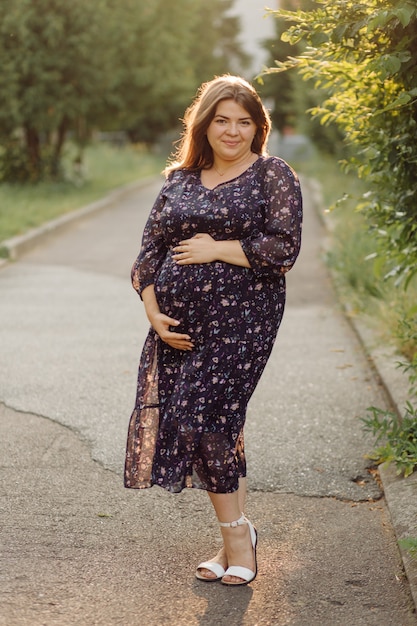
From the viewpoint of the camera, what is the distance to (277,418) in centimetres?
595

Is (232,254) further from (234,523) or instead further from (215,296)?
(234,523)

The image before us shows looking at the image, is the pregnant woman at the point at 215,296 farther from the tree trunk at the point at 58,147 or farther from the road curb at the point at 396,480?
the tree trunk at the point at 58,147

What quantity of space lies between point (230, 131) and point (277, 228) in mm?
398

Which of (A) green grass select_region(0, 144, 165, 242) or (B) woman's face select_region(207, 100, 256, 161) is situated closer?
(B) woman's face select_region(207, 100, 256, 161)

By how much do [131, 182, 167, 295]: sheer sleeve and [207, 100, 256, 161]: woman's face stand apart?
0.28 m

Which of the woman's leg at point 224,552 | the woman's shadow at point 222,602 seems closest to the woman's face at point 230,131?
the woman's leg at point 224,552

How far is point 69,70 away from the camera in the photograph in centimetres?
2220

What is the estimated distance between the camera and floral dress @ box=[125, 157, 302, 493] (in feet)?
11.9

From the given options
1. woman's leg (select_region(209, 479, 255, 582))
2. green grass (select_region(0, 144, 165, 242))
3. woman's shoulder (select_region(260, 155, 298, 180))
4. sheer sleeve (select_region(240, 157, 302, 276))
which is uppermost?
woman's shoulder (select_region(260, 155, 298, 180))

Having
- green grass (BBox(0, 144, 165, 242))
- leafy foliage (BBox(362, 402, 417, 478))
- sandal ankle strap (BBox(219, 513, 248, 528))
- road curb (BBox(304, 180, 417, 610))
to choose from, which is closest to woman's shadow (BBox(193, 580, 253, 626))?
sandal ankle strap (BBox(219, 513, 248, 528))

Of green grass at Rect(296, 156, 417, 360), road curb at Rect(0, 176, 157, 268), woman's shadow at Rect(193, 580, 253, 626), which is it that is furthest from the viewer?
road curb at Rect(0, 176, 157, 268)

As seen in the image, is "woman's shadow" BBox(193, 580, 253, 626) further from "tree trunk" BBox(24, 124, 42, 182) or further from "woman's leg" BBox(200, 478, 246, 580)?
"tree trunk" BBox(24, 124, 42, 182)

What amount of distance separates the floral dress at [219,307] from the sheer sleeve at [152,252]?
0.07ft

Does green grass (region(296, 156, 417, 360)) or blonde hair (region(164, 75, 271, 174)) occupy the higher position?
blonde hair (region(164, 75, 271, 174))
